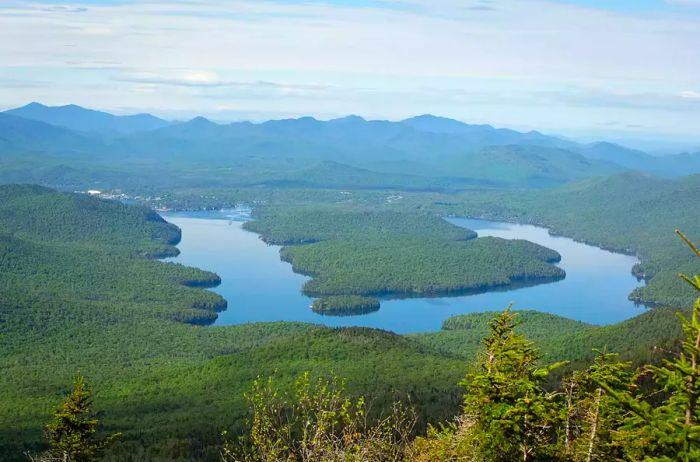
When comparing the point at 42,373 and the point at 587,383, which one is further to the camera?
the point at 42,373

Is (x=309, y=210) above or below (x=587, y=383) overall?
below

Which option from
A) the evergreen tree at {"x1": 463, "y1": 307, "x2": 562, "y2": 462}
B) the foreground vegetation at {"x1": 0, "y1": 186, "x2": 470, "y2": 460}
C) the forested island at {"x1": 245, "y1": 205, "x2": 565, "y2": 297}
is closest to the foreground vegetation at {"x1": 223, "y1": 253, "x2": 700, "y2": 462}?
the evergreen tree at {"x1": 463, "y1": 307, "x2": 562, "y2": 462}

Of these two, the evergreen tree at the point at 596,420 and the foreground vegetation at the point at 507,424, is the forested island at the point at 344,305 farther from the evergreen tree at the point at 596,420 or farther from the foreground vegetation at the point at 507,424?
the foreground vegetation at the point at 507,424

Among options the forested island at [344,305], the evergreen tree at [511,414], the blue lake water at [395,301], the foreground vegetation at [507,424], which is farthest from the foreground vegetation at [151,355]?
the forested island at [344,305]

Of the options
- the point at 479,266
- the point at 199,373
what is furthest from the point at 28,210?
the point at 199,373

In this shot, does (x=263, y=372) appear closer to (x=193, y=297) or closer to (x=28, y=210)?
(x=193, y=297)

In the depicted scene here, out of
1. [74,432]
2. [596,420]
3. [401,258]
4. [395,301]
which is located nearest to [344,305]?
[395,301]

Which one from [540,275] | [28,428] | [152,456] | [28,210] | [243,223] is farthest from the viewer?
[243,223]

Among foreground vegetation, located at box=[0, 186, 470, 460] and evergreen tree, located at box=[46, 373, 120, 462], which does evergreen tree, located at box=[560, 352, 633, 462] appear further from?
evergreen tree, located at box=[46, 373, 120, 462]
